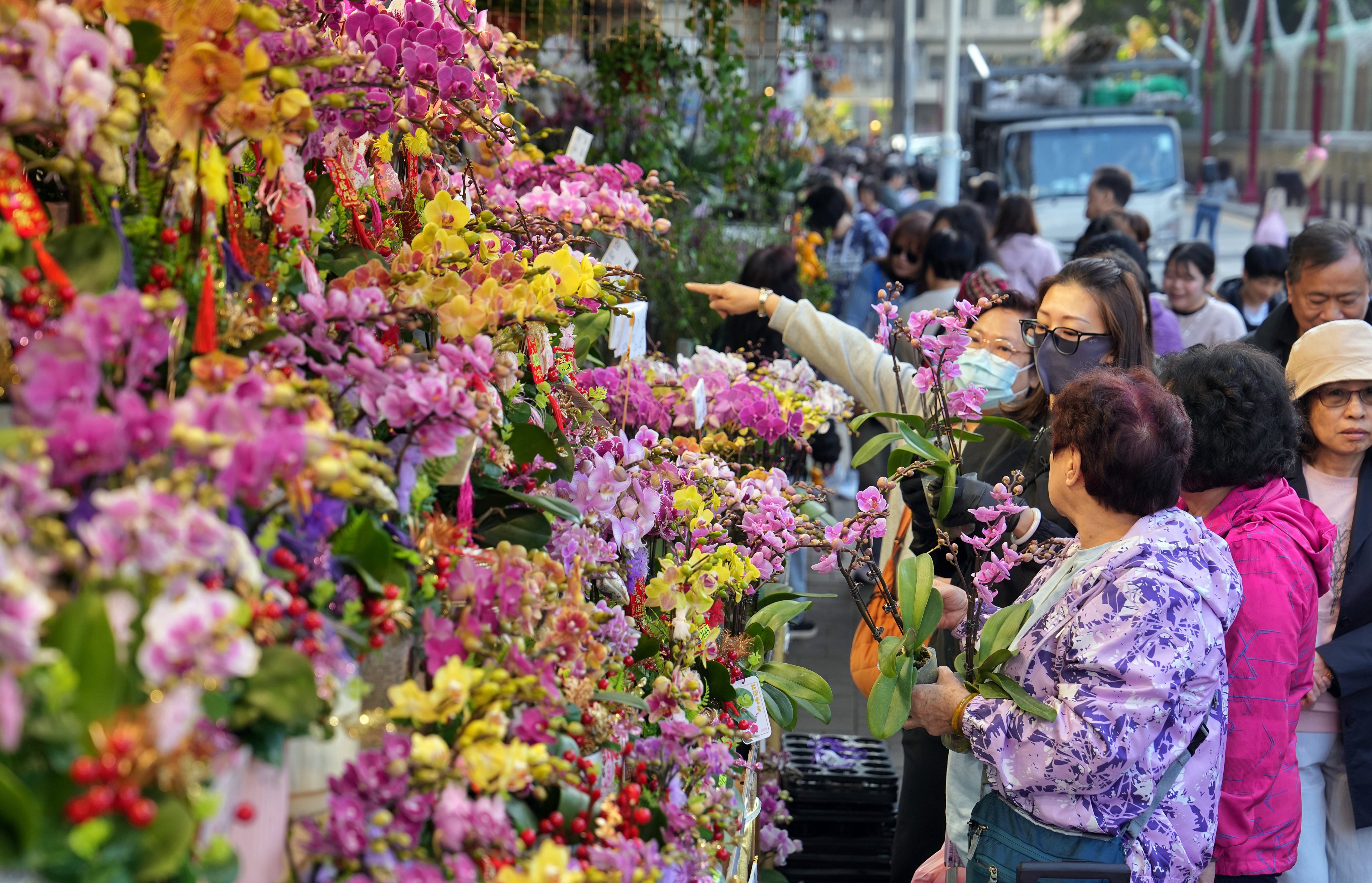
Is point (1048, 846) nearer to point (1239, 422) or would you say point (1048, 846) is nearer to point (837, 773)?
point (1239, 422)

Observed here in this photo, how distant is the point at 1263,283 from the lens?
5504 mm

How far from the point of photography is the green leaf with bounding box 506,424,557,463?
1.52 meters

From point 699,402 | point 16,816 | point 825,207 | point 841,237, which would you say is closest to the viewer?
point 16,816

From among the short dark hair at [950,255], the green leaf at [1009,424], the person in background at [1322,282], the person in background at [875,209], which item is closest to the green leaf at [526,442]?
the green leaf at [1009,424]

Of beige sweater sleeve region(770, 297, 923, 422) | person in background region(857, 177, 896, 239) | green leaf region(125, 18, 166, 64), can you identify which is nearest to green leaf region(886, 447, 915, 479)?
beige sweater sleeve region(770, 297, 923, 422)

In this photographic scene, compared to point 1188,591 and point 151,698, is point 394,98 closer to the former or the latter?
point 151,698

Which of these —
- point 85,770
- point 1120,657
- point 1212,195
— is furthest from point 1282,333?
point 1212,195

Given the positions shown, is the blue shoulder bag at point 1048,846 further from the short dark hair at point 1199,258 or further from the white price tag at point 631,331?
the short dark hair at point 1199,258

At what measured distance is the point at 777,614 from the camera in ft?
6.94

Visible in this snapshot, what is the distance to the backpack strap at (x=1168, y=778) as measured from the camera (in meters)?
1.88

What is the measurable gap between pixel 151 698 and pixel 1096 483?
1.51 metres

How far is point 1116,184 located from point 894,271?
1704 mm

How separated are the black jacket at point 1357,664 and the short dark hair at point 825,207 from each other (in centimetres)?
584

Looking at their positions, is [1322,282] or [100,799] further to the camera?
[1322,282]
